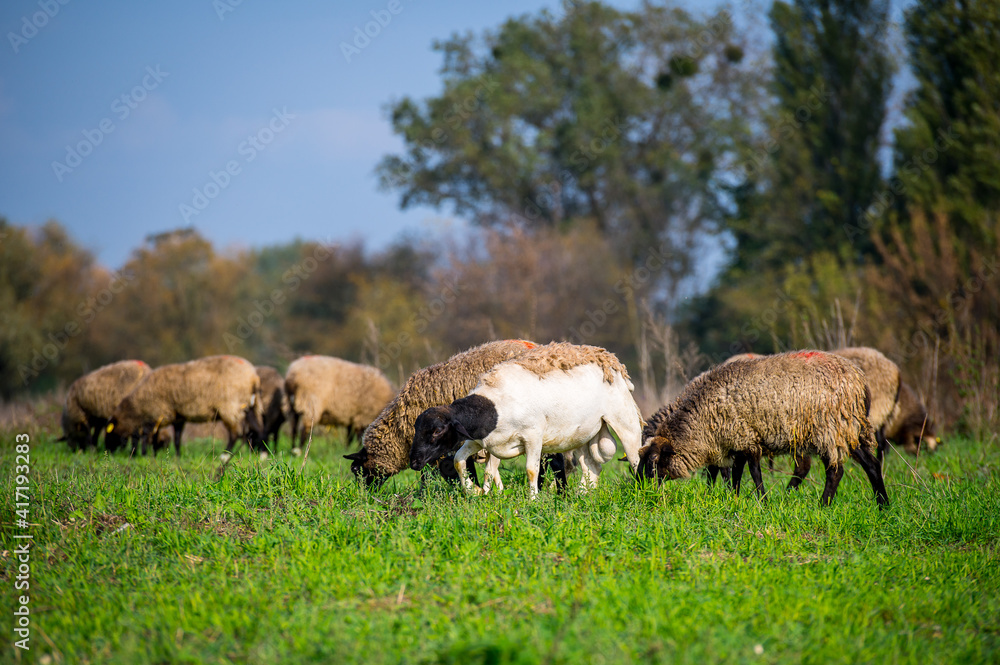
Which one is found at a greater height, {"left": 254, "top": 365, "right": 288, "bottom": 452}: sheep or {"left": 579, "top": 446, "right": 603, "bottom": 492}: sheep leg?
{"left": 254, "top": 365, "right": 288, "bottom": 452}: sheep

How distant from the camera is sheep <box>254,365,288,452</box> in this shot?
13750 millimetres

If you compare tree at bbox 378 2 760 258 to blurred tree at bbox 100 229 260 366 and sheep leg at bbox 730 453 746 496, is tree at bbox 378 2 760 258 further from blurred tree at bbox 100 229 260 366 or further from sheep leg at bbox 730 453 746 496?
sheep leg at bbox 730 453 746 496

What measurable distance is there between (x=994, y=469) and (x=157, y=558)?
343 inches

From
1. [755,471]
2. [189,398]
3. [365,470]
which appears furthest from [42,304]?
[755,471]

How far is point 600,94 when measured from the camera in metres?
36.5

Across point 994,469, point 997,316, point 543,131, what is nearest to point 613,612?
point 994,469

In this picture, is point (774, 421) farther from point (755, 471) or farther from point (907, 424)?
point (907, 424)

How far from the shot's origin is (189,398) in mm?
12336

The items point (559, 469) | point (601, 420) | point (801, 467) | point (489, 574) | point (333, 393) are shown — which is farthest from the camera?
point (333, 393)

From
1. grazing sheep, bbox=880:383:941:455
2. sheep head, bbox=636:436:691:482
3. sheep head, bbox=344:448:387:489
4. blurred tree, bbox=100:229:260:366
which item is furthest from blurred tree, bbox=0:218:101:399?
grazing sheep, bbox=880:383:941:455

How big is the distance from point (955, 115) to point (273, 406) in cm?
1818

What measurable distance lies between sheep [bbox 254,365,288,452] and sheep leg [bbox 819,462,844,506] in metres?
9.15

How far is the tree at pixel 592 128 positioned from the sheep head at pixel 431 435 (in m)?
29.6

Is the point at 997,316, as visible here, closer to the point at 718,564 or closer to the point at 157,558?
the point at 718,564
